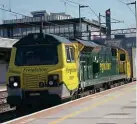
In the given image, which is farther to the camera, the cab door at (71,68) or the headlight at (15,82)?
the cab door at (71,68)

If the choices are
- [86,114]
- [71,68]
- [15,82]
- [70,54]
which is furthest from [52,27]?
[86,114]

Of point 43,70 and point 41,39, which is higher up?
point 41,39

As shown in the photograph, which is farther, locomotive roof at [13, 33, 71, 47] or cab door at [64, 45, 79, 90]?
locomotive roof at [13, 33, 71, 47]

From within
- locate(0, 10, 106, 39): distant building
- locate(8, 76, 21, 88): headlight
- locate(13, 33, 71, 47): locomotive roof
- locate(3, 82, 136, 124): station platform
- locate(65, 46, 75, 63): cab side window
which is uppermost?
locate(0, 10, 106, 39): distant building

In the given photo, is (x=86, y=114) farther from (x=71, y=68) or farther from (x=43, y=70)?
(x=71, y=68)

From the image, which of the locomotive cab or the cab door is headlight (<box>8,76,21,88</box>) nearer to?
the locomotive cab

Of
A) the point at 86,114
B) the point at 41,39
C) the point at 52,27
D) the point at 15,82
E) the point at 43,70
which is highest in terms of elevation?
the point at 52,27

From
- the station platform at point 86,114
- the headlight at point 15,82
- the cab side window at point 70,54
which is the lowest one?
the station platform at point 86,114

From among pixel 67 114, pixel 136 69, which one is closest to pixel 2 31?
pixel 136 69

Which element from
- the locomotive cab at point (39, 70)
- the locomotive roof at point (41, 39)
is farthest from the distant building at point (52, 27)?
the locomotive cab at point (39, 70)

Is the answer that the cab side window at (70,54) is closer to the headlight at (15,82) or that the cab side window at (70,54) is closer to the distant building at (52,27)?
the headlight at (15,82)

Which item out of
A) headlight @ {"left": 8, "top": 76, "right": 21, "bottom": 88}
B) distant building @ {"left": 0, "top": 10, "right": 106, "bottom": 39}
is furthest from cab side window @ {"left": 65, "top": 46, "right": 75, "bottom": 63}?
distant building @ {"left": 0, "top": 10, "right": 106, "bottom": 39}

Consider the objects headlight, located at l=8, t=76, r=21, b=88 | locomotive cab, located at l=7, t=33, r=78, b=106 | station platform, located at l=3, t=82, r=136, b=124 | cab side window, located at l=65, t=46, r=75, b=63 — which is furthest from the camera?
cab side window, located at l=65, t=46, r=75, b=63

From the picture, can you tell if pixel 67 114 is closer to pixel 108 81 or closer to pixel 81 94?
pixel 81 94
